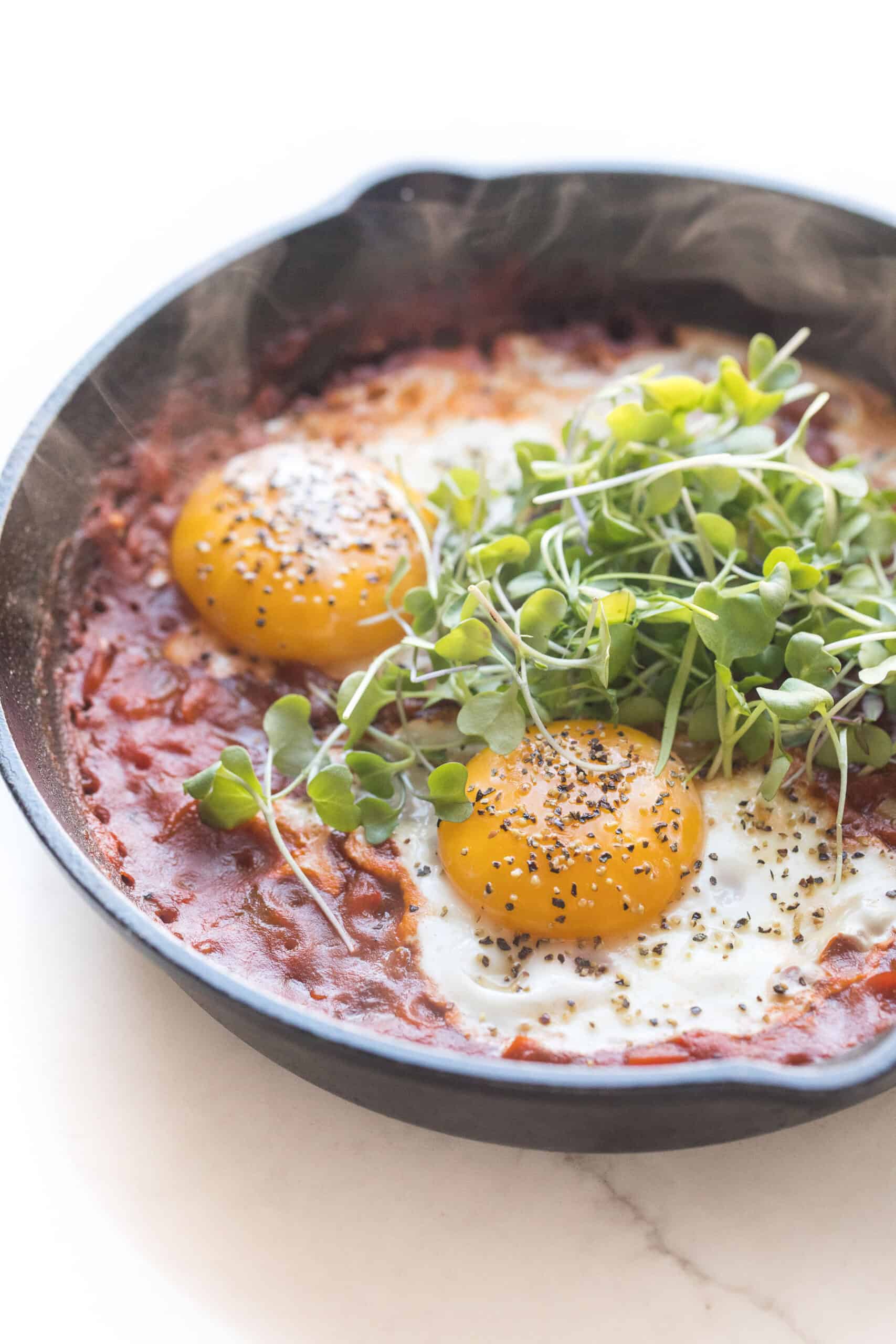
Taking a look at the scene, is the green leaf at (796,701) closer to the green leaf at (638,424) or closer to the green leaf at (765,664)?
the green leaf at (765,664)

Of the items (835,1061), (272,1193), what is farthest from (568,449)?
(272,1193)

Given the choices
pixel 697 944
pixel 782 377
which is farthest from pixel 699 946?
pixel 782 377

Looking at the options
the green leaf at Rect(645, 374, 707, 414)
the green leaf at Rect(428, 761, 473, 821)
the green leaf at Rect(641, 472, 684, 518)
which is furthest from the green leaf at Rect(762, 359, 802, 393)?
the green leaf at Rect(428, 761, 473, 821)

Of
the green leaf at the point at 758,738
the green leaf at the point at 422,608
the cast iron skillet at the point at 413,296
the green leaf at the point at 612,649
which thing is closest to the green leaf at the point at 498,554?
the green leaf at the point at 422,608

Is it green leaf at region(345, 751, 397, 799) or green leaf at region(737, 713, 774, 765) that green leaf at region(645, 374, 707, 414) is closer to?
green leaf at region(737, 713, 774, 765)

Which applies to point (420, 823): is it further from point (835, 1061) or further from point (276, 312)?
point (276, 312)

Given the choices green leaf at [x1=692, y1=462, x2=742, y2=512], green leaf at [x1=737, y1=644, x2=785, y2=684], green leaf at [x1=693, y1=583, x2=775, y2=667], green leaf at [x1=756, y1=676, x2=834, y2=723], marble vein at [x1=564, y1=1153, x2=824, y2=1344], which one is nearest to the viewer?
marble vein at [x1=564, y1=1153, x2=824, y2=1344]
